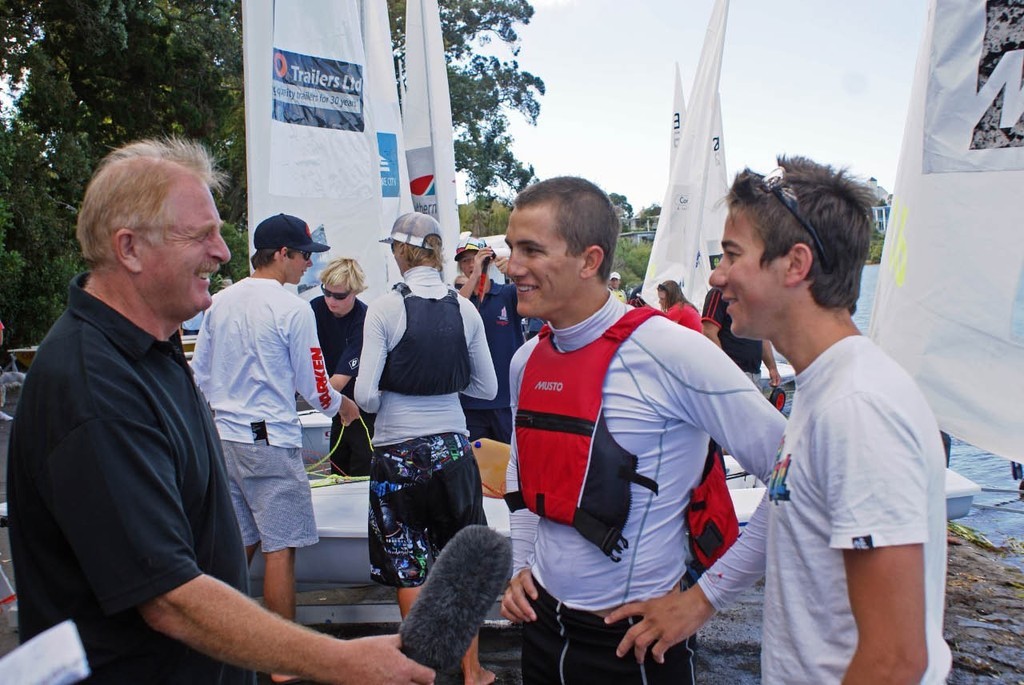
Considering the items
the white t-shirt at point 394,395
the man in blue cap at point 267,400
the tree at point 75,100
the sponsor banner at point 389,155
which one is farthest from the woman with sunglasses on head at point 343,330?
the tree at point 75,100

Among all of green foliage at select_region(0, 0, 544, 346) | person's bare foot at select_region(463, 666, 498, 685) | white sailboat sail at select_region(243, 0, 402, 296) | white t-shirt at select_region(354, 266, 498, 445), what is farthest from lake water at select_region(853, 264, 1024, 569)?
green foliage at select_region(0, 0, 544, 346)

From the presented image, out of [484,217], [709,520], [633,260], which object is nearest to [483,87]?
[484,217]

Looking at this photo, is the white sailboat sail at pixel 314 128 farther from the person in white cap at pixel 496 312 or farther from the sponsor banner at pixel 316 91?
the person in white cap at pixel 496 312

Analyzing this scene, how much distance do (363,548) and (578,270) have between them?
3.05 meters

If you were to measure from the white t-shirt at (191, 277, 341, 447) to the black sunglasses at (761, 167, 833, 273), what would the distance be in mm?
3072

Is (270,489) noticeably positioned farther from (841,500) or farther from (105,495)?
(841,500)

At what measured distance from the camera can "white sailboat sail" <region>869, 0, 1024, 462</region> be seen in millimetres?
2666

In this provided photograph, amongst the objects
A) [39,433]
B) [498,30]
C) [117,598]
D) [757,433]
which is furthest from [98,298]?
[498,30]

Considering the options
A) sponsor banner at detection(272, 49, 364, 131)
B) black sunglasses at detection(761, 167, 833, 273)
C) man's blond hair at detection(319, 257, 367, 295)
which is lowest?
man's blond hair at detection(319, 257, 367, 295)

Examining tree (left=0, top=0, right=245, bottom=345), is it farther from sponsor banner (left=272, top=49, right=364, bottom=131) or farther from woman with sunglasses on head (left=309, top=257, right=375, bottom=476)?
woman with sunglasses on head (left=309, top=257, right=375, bottom=476)

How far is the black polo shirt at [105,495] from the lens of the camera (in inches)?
63.0

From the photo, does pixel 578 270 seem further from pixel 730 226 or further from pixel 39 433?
pixel 39 433

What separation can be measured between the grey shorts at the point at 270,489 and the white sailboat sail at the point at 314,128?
2289 millimetres

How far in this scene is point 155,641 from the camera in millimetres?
1749
